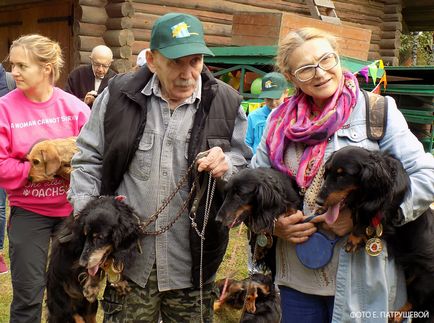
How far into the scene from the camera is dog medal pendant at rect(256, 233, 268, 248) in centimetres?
272

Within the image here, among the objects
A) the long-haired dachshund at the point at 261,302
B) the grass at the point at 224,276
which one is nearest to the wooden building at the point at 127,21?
the grass at the point at 224,276

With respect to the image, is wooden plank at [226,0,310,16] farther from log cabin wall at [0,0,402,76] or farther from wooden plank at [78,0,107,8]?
wooden plank at [78,0,107,8]

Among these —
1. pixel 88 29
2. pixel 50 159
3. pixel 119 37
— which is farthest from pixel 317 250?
pixel 88 29

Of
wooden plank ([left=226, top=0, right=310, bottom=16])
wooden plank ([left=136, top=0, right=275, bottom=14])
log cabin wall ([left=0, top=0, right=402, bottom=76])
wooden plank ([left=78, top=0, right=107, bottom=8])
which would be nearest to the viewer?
wooden plank ([left=78, top=0, right=107, bottom=8])

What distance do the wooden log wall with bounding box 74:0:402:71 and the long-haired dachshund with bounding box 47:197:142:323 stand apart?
7.15m

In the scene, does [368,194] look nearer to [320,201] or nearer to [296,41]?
[320,201]

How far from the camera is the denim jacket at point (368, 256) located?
2.42m

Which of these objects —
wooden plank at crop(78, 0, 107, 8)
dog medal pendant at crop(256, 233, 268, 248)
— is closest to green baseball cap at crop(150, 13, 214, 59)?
dog medal pendant at crop(256, 233, 268, 248)

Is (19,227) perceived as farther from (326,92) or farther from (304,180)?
(326,92)

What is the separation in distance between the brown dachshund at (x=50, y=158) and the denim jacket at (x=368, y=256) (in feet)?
5.66

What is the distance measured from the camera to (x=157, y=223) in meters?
2.71

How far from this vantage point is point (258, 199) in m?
2.54

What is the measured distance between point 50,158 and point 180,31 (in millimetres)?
1287

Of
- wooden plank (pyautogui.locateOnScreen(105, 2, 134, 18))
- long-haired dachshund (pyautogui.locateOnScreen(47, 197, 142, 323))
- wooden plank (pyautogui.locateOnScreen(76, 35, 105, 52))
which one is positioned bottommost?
long-haired dachshund (pyautogui.locateOnScreen(47, 197, 142, 323))
